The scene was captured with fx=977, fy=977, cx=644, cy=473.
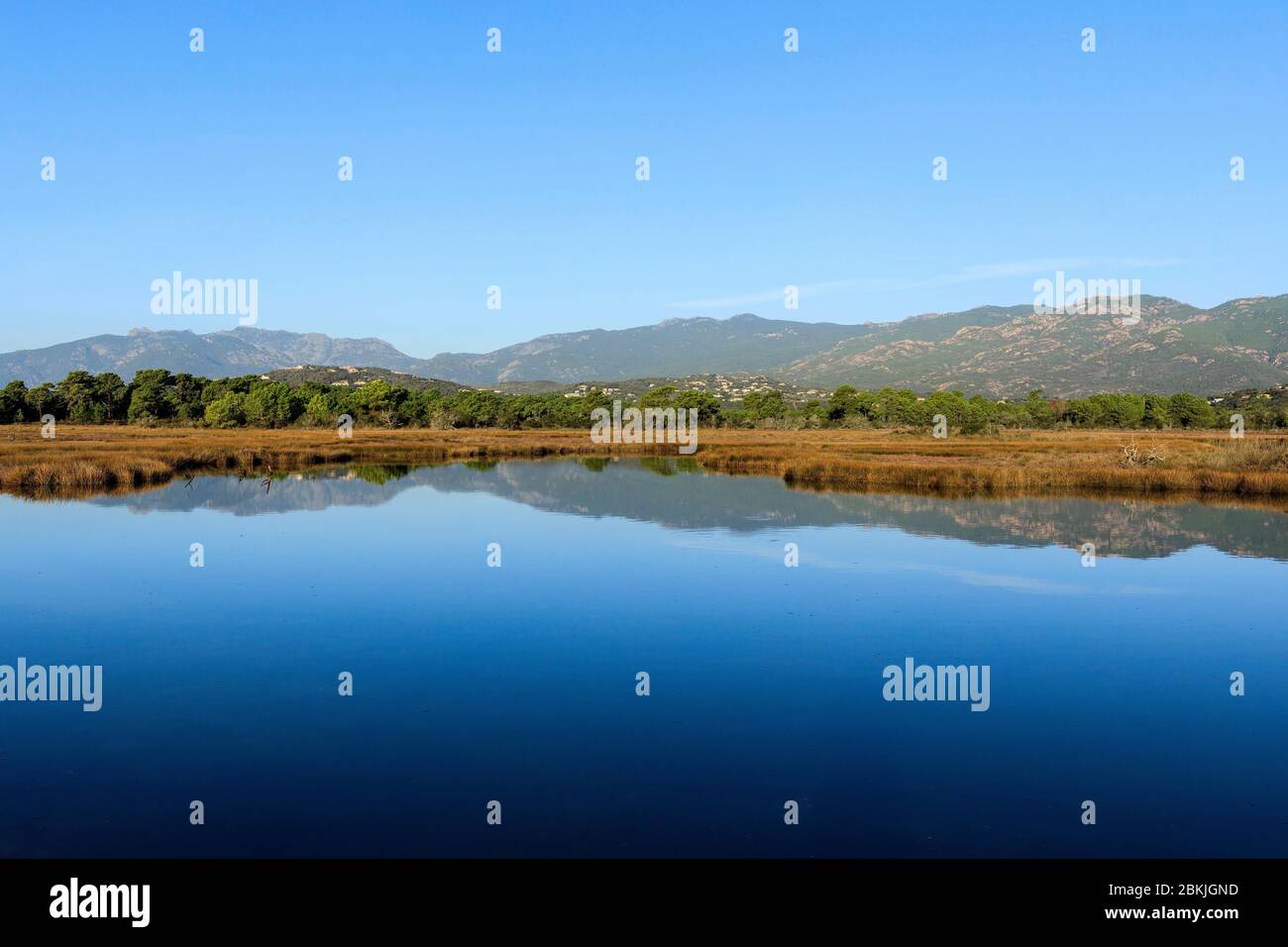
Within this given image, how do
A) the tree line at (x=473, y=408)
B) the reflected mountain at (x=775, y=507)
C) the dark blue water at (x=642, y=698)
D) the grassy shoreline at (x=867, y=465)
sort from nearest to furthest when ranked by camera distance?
the dark blue water at (x=642, y=698), the reflected mountain at (x=775, y=507), the grassy shoreline at (x=867, y=465), the tree line at (x=473, y=408)

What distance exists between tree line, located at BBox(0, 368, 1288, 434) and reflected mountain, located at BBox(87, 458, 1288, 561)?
7856 centimetres

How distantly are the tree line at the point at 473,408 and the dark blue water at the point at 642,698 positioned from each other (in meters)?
102

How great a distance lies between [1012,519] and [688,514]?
13.4 metres

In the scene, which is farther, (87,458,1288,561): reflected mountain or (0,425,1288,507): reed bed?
(0,425,1288,507): reed bed

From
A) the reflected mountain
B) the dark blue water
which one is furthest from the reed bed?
the dark blue water

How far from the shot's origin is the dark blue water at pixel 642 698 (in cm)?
1115

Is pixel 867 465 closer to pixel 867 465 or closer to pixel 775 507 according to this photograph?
pixel 867 465

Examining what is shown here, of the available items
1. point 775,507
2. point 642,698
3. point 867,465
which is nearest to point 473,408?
point 867,465

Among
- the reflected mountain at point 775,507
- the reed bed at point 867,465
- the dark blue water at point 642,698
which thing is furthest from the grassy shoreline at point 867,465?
the dark blue water at point 642,698

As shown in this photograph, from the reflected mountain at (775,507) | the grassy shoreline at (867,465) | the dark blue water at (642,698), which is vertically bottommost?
the dark blue water at (642,698)

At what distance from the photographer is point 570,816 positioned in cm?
1131

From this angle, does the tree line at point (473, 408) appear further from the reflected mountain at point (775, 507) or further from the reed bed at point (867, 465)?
the reflected mountain at point (775, 507)

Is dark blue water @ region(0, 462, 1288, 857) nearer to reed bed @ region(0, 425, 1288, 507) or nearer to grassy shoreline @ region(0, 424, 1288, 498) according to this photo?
grassy shoreline @ region(0, 424, 1288, 498)

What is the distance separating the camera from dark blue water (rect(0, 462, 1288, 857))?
11.1 metres
